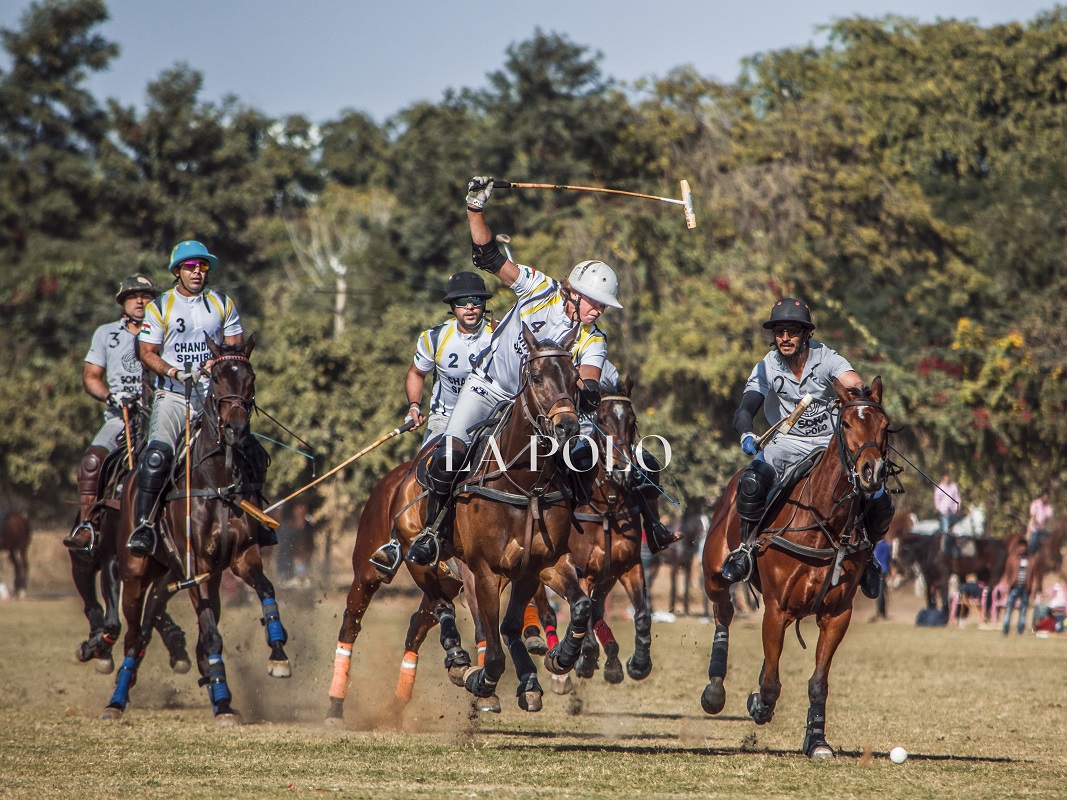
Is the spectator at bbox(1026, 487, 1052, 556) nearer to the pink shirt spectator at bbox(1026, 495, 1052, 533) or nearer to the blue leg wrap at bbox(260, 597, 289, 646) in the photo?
the pink shirt spectator at bbox(1026, 495, 1052, 533)

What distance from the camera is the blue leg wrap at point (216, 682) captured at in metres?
11.6

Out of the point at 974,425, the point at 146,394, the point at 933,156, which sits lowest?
the point at 146,394

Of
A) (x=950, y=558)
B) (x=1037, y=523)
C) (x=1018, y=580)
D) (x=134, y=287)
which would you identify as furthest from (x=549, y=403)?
(x=1037, y=523)

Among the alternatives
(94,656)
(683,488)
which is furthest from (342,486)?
(94,656)

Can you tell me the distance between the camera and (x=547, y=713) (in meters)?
13.1

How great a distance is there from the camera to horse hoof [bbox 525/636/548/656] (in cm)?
1120

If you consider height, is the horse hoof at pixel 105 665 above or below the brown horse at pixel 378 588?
below

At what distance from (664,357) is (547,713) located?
22.0m

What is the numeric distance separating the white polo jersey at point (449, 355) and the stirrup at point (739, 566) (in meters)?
3.05

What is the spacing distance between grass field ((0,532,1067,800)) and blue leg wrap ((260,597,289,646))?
69 cm

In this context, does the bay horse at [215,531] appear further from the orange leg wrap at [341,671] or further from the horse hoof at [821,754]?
the horse hoof at [821,754]

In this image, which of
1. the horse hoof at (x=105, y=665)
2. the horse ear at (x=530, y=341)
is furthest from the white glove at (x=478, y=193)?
the horse hoof at (x=105, y=665)

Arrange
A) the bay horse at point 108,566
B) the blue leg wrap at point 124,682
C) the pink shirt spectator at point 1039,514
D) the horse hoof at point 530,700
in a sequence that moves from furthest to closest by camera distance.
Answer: the pink shirt spectator at point 1039,514, the bay horse at point 108,566, the blue leg wrap at point 124,682, the horse hoof at point 530,700

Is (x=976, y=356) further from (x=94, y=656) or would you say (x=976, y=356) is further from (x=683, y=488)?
(x=94, y=656)
